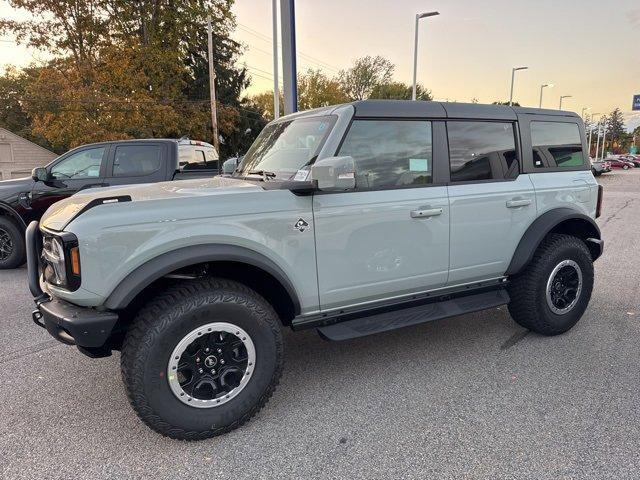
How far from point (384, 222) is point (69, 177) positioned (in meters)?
5.84

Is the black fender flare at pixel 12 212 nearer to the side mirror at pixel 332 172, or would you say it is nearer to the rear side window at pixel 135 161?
the rear side window at pixel 135 161

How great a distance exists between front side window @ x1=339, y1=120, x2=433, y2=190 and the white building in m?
33.3

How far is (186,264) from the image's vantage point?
247cm

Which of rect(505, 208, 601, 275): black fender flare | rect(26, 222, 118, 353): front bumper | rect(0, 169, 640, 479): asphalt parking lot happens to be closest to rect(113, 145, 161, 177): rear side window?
rect(0, 169, 640, 479): asphalt parking lot

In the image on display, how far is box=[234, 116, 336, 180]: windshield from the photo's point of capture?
3127mm

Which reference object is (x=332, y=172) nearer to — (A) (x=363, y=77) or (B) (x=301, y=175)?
(B) (x=301, y=175)

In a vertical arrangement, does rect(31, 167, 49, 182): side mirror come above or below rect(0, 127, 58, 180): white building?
below

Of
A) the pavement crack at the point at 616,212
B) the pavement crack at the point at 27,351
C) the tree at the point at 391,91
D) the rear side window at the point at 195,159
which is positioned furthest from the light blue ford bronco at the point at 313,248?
the tree at the point at 391,91

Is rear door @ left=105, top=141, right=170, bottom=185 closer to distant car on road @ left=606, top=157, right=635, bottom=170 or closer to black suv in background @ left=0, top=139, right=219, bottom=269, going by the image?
black suv in background @ left=0, top=139, right=219, bottom=269

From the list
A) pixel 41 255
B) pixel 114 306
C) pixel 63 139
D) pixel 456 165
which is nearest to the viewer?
pixel 114 306

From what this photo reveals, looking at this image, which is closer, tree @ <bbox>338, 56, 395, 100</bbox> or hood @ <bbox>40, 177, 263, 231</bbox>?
hood @ <bbox>40, 177, 263, 231</bbox>

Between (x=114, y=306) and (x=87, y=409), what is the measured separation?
1.10 meters

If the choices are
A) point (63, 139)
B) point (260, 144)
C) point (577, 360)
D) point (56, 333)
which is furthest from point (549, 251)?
point (63, 139)

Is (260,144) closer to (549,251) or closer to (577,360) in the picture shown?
(549,251)
